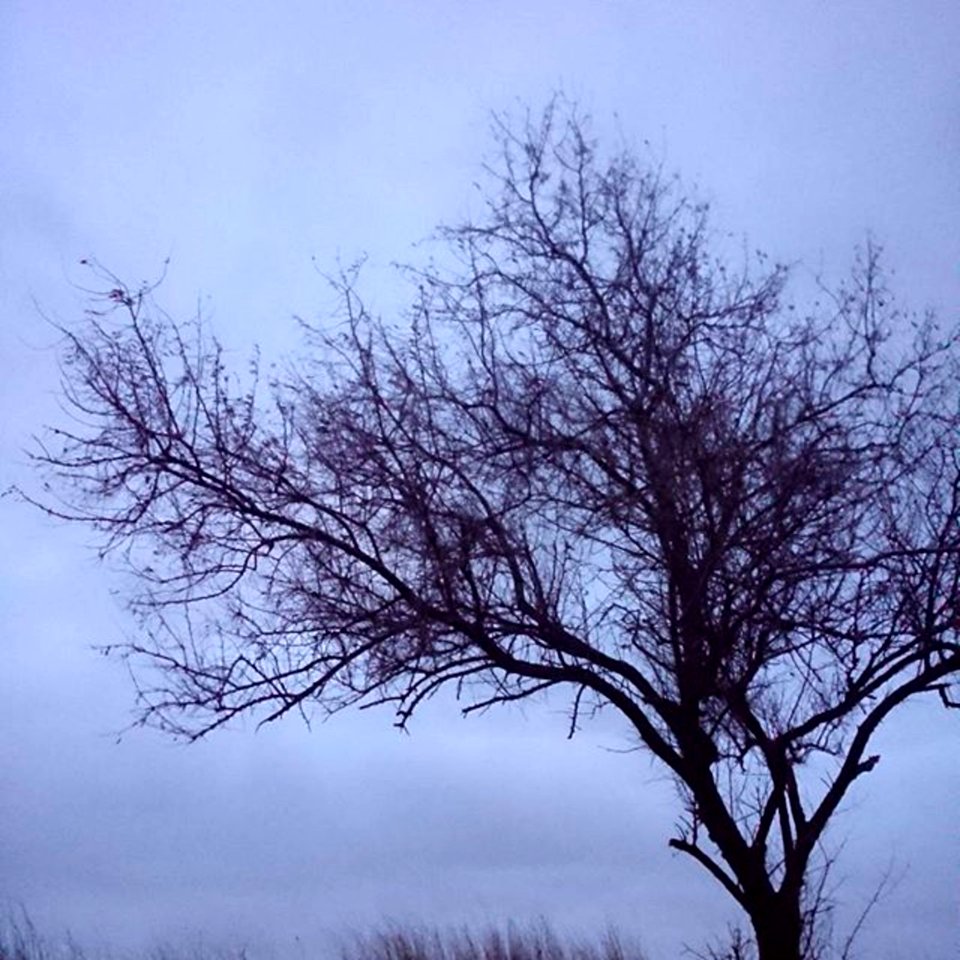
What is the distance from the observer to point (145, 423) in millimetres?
11398

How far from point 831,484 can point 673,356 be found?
1524 mm

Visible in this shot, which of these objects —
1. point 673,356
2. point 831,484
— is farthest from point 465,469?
point 831,484

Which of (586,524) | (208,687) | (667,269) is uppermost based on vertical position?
(667,269)

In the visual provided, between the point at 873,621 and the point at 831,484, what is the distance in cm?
101

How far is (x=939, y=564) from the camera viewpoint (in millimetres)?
A: 11164

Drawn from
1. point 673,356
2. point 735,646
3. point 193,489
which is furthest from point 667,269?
point 193,489

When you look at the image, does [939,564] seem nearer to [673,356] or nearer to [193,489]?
[673,356]

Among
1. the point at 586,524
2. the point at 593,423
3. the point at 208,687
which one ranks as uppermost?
the point at 593,423

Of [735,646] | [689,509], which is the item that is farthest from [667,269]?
[735,646]

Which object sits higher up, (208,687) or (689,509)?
(689,509)

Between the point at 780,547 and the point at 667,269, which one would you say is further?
the point at 667,269

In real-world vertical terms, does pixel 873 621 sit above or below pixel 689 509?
below

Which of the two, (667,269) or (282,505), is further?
(667,269)

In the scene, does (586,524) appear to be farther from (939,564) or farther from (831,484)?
(939,564)
